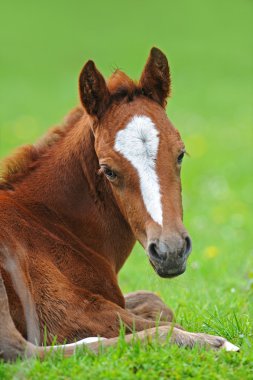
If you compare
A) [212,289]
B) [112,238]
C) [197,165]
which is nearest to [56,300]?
[112,238]

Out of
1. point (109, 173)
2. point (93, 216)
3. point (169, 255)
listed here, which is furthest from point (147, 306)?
point (169, 255)

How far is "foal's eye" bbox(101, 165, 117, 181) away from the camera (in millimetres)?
5629

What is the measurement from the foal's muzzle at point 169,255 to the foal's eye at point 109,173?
684 mm

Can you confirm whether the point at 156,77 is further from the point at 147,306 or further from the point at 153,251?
the point at 147,306

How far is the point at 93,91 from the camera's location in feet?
19.4

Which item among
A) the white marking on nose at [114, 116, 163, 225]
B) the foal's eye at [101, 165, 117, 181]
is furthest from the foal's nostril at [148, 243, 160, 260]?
the foal's eye at [101, 165, 117, 181]

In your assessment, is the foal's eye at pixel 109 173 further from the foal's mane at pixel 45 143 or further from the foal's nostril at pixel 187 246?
the foal's nostril at pixel 187 246

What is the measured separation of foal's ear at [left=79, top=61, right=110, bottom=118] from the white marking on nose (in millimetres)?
383

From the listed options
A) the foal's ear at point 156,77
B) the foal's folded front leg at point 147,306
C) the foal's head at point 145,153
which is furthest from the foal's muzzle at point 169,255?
the foal's ear at point 156,77

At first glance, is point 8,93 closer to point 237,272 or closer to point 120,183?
point 237,272

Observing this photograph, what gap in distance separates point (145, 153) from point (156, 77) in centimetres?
85

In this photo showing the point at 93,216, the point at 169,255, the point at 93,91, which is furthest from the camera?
the point at 93,216

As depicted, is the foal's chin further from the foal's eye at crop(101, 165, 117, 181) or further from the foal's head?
the foal's eye at crop(101, 165, 117, 181)

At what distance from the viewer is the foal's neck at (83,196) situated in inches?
241
